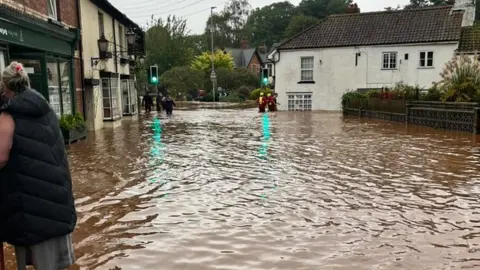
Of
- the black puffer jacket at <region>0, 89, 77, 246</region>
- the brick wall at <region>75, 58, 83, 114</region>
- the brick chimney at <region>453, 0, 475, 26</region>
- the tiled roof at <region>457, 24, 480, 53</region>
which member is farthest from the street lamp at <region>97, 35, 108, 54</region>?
the brick chimney at <region>453, 0, 475, 26</region>

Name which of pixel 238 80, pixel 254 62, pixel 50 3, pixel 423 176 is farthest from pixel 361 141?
pixel 254 62

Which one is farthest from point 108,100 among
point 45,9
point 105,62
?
point 45,9

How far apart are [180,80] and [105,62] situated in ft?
96.6

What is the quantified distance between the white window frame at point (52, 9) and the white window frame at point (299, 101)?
835 inches

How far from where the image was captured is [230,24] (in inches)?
3418

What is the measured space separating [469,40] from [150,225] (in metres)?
28.6

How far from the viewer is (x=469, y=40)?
92.0ft

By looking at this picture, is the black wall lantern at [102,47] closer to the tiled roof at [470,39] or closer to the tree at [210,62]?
the tiled roof at [470,39]

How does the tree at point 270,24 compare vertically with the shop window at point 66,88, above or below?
above

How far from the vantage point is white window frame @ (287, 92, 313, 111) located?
105 feet

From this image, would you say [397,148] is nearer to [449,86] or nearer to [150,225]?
[449,86]

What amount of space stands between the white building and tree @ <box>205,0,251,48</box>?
61614 millimetres

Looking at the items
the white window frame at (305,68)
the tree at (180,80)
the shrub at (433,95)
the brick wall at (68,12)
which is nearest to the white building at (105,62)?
the brick wall at (68,12)

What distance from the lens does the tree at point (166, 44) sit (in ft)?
171
